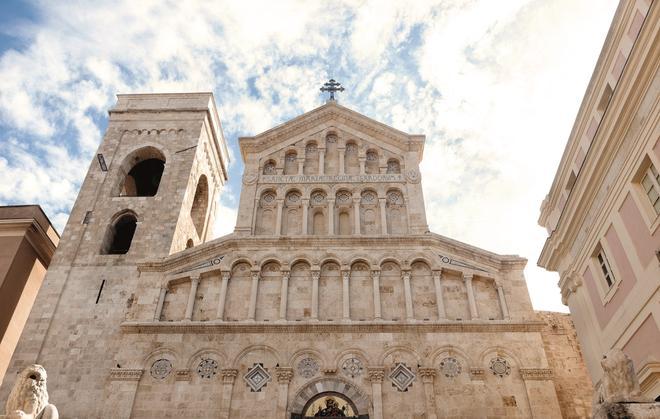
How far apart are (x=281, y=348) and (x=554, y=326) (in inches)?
460

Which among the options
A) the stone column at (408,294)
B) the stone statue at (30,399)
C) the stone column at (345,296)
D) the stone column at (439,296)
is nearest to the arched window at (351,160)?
the stone column at (345,296)

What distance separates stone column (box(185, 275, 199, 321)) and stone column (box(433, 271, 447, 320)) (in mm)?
8665

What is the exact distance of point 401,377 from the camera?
16766 mm

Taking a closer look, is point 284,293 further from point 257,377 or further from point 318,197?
point 318,197

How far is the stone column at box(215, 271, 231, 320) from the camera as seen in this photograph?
18219 mm

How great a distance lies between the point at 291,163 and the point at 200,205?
8.46 m

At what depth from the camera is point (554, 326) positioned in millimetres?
21547

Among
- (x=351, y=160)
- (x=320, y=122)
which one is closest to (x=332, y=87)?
(x=320, y=122)

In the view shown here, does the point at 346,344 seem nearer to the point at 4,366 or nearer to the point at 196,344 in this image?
the point at 196,344

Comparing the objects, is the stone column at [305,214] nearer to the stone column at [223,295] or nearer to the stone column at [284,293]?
the stone column at [284,293]

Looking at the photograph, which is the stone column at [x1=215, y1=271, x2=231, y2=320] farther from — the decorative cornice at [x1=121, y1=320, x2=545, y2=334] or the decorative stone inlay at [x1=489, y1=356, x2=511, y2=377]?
the decorative stone inlay at [x1=489, y1=356, x2=511, y2=377]

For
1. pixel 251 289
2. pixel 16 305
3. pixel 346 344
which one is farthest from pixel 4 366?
pixel 346 344

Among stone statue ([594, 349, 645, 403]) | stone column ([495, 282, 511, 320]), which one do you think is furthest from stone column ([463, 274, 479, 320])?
stone statue ([594, 349, 645, 403])

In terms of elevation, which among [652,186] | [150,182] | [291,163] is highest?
[150,182]
